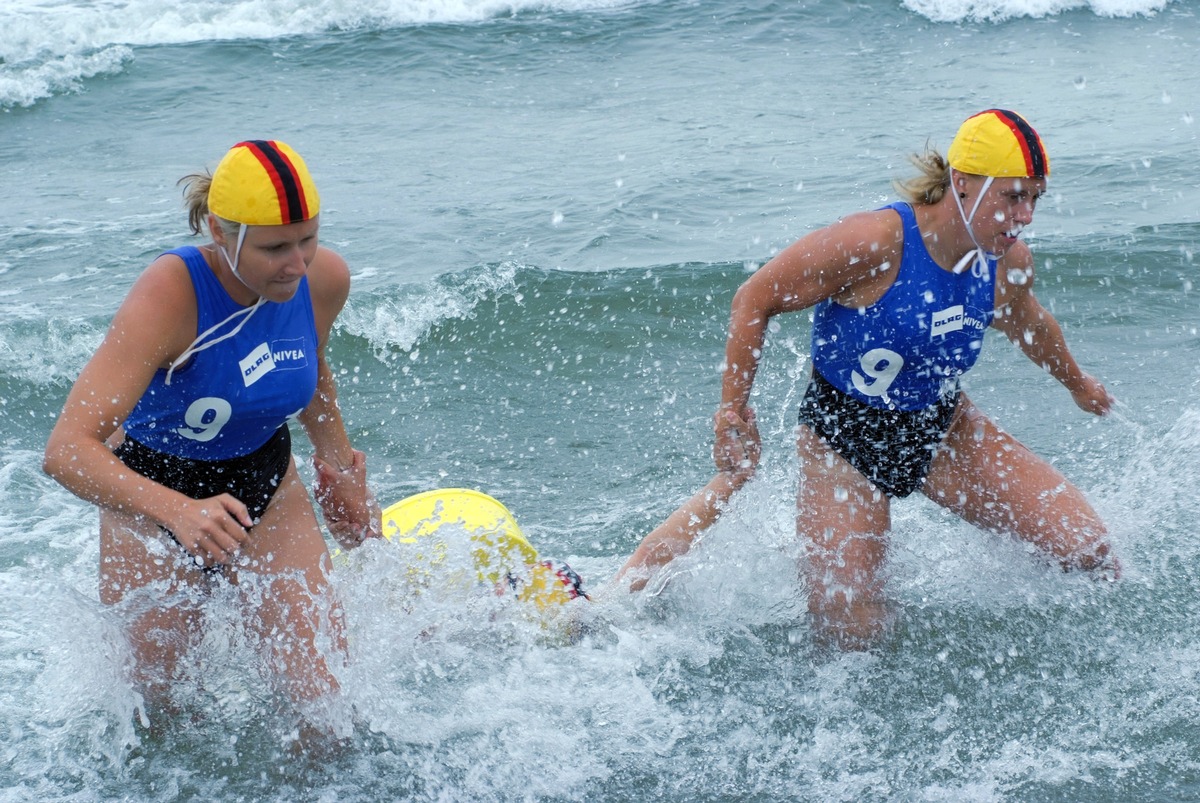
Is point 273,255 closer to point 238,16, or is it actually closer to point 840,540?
point 840,540

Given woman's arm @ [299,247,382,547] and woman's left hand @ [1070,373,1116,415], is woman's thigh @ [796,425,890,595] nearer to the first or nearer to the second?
woman's left hand @ [1070,373,1116,415]

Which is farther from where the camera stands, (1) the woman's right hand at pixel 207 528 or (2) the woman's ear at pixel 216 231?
(2) the woman's ear at pixel 216 231

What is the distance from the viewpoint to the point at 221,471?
3832mm

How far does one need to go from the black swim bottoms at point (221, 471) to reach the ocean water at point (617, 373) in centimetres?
34

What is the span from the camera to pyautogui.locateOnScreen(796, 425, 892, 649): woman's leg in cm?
442

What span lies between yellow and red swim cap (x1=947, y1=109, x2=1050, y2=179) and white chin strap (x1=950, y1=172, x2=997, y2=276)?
6 centimetres

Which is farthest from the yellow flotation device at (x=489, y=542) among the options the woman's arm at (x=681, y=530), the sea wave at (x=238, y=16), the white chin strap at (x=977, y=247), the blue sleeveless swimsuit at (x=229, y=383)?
the sea wave at (x=238, y=16)

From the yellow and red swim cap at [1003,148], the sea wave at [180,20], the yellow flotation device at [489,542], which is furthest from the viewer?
the sea wave at [180,20]

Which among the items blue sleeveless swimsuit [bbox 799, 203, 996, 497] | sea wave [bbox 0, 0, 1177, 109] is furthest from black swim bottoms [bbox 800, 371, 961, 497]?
sea wave [bbox 0, 0, 1177, 109]

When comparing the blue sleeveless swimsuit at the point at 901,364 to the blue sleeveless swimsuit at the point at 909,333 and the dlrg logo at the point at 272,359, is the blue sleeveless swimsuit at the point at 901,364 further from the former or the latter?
the dlrg logo at the point at 272,359

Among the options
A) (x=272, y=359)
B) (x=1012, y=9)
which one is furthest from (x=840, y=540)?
(x=1012, y=9)

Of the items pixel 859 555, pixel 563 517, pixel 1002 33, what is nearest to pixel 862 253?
pixel 859 555

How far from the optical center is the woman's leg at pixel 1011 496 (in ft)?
14.7

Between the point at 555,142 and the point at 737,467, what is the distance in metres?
8.35
